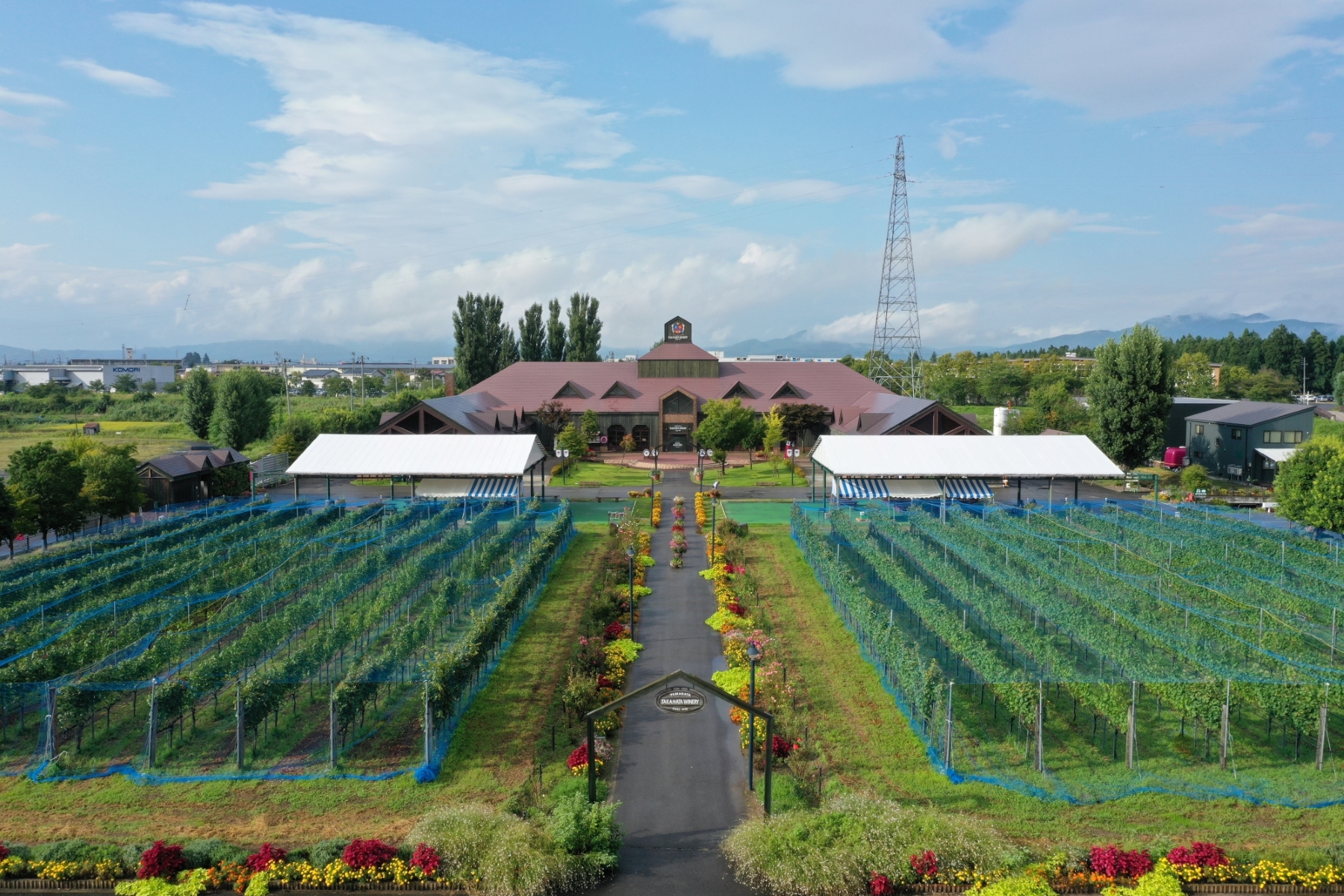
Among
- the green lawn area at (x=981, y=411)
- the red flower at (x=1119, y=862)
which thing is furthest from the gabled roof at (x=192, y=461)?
the green lawn area at (x=981, y=411)

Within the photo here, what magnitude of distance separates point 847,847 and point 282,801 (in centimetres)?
1088

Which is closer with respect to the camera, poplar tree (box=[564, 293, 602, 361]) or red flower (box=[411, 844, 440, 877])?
red flower (box=[411, 844, 440, 877])

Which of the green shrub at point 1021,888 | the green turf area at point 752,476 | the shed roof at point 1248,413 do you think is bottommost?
the green shrub at point 1021,888

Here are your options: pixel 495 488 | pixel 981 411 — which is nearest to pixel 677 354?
pixel 495 488

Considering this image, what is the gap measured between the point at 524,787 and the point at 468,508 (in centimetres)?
2995

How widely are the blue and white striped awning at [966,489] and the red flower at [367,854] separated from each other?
1528 inches

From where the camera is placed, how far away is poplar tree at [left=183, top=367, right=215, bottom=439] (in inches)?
2901

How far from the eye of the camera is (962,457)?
49.1 m

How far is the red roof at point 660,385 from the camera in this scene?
77.6 metres

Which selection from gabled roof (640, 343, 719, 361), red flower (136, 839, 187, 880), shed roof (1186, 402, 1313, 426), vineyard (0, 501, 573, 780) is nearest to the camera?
red flower (136, 839, 187, 880)

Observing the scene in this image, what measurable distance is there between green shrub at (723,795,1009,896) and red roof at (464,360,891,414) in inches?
2430

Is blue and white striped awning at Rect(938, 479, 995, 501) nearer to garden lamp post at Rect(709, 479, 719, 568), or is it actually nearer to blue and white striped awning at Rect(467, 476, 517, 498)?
garden lamp post at Rect(709, 479, 719, 568)

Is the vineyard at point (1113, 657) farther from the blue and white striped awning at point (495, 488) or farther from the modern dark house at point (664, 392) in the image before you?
the modern dark house at point (664, 392)

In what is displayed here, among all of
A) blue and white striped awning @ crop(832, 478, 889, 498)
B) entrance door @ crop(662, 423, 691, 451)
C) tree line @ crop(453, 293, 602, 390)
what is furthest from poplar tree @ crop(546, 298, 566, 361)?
blue and white striped awning @ crop(832, 478, 889, 498)
